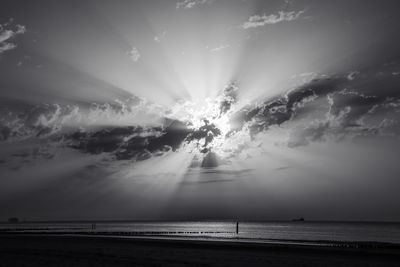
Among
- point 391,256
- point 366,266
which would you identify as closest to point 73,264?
point 366,266

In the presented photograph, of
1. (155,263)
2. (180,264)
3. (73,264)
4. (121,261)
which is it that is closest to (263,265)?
(180,264)

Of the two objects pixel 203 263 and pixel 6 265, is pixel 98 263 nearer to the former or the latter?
pixel 6 265

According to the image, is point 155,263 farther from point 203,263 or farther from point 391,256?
point 391,256

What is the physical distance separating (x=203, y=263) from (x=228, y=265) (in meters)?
2.00

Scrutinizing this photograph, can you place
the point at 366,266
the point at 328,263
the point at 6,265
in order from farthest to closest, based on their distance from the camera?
the point at 328,263 < the point at 366,266 < the point at 6,265

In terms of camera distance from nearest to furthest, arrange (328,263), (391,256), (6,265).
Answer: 1. (6,265)
2. (328,263)
3. (391,256)

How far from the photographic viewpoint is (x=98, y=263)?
26.4m

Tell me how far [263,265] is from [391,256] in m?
15.7

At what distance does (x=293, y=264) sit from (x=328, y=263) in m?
3.05

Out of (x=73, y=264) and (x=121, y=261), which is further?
(x=121, y=261)

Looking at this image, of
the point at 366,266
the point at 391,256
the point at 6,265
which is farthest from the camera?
the point at 391,256

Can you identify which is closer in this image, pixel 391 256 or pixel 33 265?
pixel 33 265

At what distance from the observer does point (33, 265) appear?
81.6 feet

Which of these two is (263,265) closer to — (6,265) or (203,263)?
(203,263)
